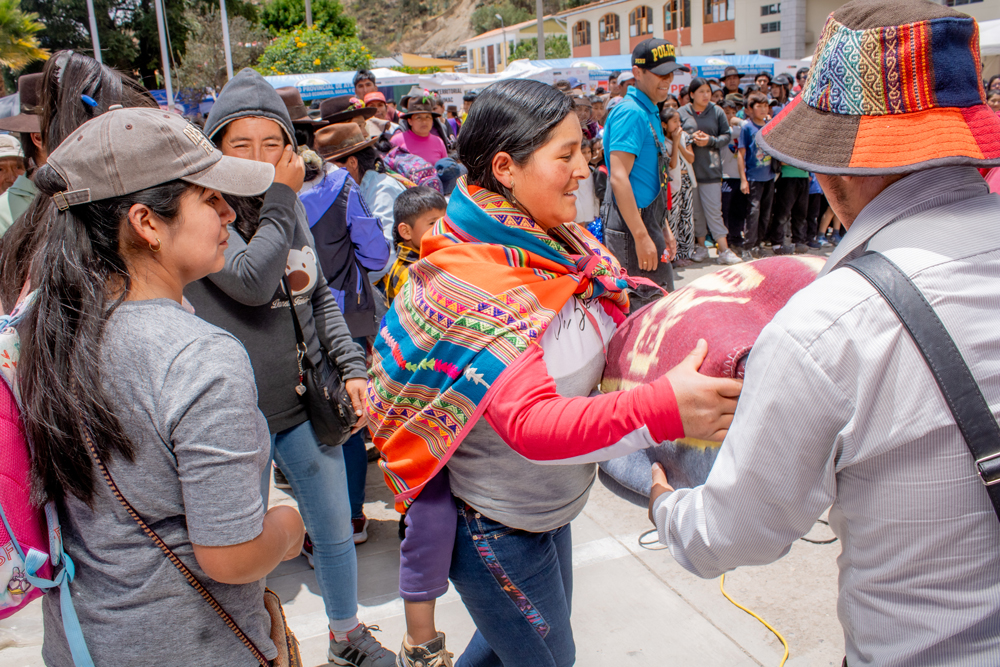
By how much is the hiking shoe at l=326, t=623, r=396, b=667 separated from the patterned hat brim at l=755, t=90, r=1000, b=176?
2.27m

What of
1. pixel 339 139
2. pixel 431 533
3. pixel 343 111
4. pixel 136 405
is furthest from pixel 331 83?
pixel 136 405

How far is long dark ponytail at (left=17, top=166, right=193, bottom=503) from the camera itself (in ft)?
3.94

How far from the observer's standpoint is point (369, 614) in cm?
301

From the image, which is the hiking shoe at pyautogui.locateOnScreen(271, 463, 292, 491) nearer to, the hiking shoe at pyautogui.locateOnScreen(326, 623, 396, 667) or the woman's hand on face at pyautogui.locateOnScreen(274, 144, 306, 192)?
the hiking shoe at pyautogui.locateOnScreen(326, 623, 396, 667)

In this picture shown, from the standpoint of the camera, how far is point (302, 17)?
147 feet

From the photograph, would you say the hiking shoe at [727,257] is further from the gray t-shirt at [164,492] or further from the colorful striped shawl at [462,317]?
the gray t-shirt at [164,492]

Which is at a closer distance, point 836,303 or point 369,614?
point 836,303

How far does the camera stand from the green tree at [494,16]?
273 ft

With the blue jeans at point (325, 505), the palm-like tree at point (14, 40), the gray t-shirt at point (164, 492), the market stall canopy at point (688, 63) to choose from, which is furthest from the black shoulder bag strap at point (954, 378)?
the palm-like tree at point (14, 40)

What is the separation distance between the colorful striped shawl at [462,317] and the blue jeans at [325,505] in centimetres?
76

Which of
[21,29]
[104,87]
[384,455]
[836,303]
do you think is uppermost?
[21,29]

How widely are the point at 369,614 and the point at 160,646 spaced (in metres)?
1.82

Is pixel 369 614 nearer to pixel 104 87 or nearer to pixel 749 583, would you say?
pixel 749 583

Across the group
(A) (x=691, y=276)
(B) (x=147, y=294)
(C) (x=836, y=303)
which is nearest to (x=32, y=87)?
(B) (x=147, y=294)
